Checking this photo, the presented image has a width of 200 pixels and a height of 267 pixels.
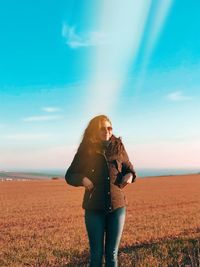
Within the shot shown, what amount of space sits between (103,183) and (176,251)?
514cm

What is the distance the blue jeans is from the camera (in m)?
5.12

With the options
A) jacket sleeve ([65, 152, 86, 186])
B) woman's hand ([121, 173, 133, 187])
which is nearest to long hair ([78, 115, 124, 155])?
jacket sleeve ([65, 152, 86, 186])

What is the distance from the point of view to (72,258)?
9.82m

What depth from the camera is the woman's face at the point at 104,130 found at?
5.30 m

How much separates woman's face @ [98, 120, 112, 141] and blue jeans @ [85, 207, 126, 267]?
851 mm

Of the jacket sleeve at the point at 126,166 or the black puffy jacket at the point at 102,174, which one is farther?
the jacket sleeve at the point at 126,166

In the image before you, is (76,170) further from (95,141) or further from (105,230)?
(105,230)

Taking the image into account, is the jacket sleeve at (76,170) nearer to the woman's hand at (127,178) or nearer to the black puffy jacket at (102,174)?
the black puffy jacket at (102,174)

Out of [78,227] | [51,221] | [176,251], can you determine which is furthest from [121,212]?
[51,221]

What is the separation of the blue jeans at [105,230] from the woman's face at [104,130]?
85cm

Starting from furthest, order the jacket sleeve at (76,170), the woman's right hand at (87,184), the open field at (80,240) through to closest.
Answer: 1. the open field at (80,240)
2. the jacket sleeve at (76,170)
3. the woman's right hand at (87,184)

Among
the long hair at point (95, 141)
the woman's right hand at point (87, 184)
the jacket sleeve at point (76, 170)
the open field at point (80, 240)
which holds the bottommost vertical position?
the open field at point (80, 240)

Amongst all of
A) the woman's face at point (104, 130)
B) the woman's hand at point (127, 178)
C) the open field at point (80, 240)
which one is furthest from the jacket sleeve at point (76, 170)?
the open field at point (80, 240)

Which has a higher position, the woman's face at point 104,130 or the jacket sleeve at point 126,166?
the woman's face at point 104,130
